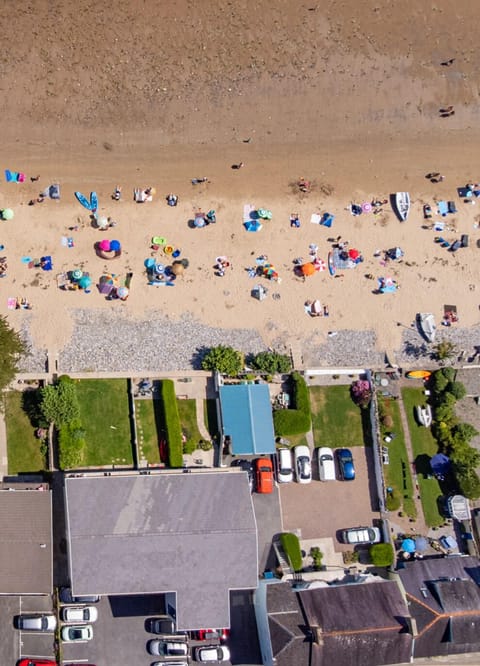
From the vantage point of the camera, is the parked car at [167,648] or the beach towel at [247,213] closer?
the parked car at [167,648]

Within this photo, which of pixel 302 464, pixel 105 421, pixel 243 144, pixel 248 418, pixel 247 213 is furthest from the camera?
pixel 243 144

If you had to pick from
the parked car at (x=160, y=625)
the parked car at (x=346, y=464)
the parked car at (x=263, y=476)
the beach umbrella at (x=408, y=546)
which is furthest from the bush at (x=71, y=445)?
the beach umbrella at (x=408, y=546)

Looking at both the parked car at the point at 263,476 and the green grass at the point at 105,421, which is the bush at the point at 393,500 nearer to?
the parked car at the point at 263,476

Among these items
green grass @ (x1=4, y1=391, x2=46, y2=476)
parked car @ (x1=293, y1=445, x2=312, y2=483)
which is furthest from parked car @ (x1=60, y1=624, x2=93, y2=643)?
parked car @ (x1=293, y1=445, x2=312, y2=483)

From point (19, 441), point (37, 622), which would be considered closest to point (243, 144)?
point (19, 441)

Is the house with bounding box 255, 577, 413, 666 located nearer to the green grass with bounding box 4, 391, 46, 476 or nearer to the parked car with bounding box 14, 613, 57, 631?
the parked car with bounding box 14, 613, 57, 631

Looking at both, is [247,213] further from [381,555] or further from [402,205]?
[381,555]
